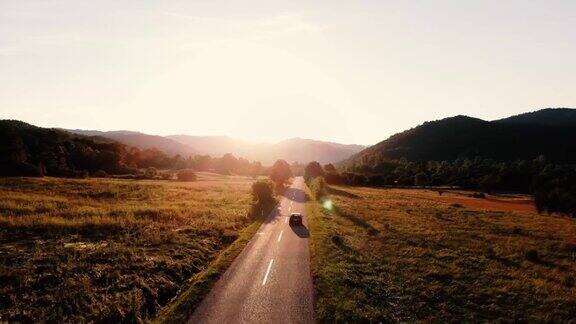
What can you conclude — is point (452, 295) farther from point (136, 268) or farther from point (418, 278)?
point (136, 268)

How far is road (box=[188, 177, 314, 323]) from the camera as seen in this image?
17.5 meters

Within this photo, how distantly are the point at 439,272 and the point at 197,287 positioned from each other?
1557 centimetres

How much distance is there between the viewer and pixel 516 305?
21.2 m

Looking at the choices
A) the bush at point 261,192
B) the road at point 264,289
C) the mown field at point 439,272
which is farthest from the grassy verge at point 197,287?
the bush at point 261,192

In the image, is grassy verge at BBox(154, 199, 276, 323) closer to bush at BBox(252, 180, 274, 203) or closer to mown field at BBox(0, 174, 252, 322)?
mown field at BBox(0, 174, 252, 322)

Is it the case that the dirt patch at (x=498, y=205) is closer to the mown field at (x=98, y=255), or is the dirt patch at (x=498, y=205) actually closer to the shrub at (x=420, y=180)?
the mown field at (x=98, y=255)

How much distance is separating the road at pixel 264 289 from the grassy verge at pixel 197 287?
0.36 meters

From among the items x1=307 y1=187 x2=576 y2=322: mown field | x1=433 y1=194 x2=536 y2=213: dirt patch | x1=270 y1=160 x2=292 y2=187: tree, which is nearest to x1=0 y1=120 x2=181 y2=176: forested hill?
x1=270 y1=160 x2=292 y2=187: tree

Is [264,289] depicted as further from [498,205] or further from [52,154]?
[52,154]

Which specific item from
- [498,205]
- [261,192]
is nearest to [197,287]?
[261,192]

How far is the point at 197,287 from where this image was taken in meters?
21.0

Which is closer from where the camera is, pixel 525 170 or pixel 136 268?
pixel 136 268

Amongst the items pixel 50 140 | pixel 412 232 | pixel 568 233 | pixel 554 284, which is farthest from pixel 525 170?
pixel 50 140

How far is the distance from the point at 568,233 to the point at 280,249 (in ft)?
119
